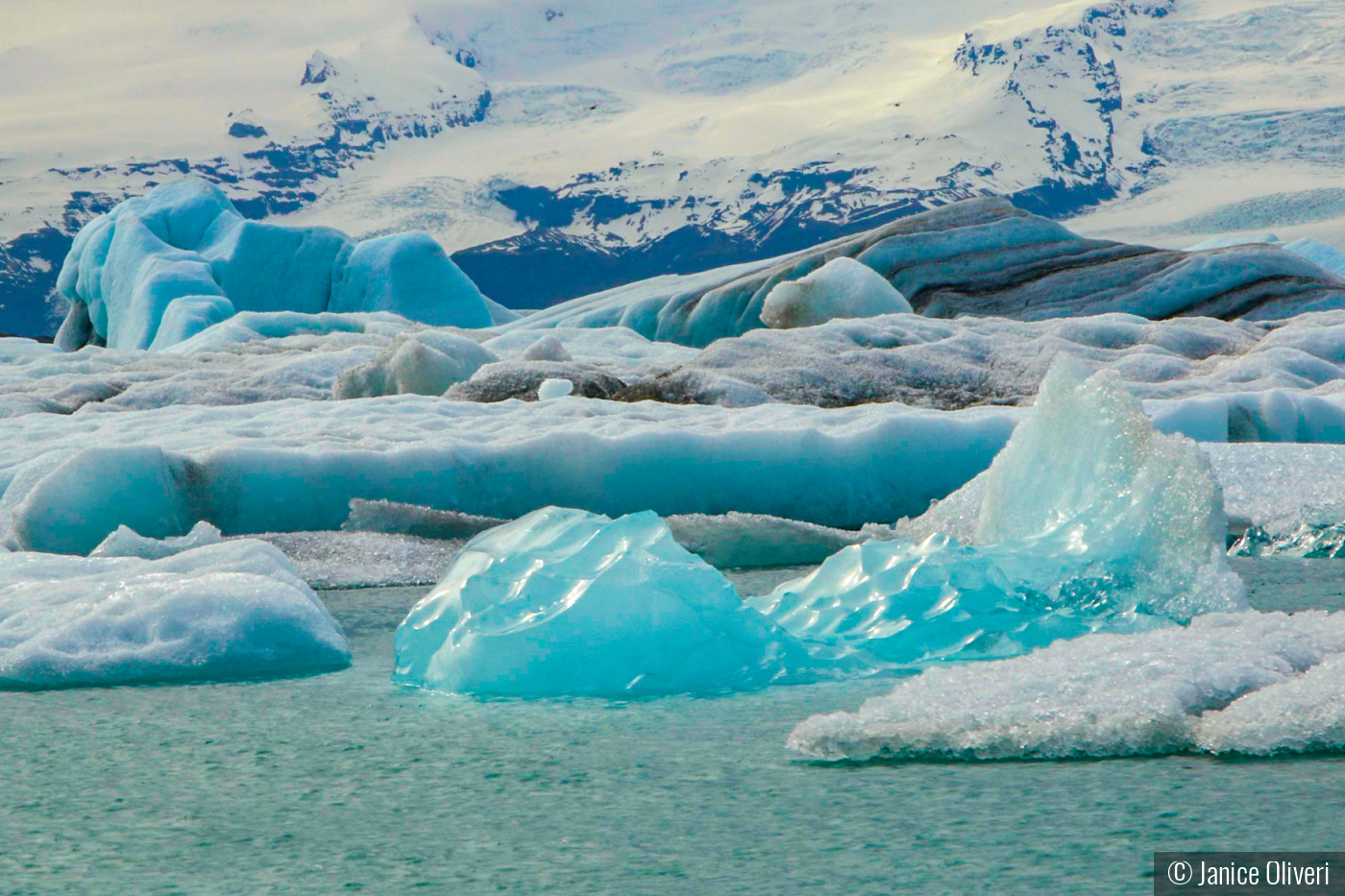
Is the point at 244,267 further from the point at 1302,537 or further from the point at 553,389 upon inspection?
the point at 1302,537

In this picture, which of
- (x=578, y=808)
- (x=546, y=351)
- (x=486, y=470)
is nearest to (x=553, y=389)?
(x=546, y=351)

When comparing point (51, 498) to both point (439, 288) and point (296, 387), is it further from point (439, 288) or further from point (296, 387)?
point (439, 288)

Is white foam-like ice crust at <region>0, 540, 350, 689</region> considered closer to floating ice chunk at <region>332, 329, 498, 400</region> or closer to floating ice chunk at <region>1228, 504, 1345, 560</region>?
floating ice chunk at <region>1228, 504, 1345, 560</region>

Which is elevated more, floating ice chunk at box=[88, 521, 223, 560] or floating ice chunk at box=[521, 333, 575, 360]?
floating ice chunk at box=[88, 521, 223, 560]

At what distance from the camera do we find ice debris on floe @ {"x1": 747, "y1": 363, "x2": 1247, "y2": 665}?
3617 mm

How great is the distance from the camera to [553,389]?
832 cm

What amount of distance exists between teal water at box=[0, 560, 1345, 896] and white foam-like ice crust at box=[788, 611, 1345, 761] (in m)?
0.06

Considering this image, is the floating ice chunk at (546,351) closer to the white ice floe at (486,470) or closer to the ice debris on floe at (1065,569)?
the white ice floe at (486,470)

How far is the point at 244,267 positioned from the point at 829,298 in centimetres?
1073

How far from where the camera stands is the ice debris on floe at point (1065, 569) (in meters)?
3.62

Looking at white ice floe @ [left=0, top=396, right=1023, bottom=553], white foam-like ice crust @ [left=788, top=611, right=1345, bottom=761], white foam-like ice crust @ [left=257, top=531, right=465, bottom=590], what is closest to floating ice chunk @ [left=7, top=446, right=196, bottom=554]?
white ice floe @ [left=0, top=396, right=1023, bottom=553]

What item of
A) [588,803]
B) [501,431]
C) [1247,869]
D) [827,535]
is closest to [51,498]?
[501,431]

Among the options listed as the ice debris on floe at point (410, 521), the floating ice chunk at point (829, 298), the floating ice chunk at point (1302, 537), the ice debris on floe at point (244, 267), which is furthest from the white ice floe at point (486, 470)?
the ice debris on floe at point (244, 267)

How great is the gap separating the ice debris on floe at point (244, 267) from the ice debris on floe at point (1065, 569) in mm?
16569
